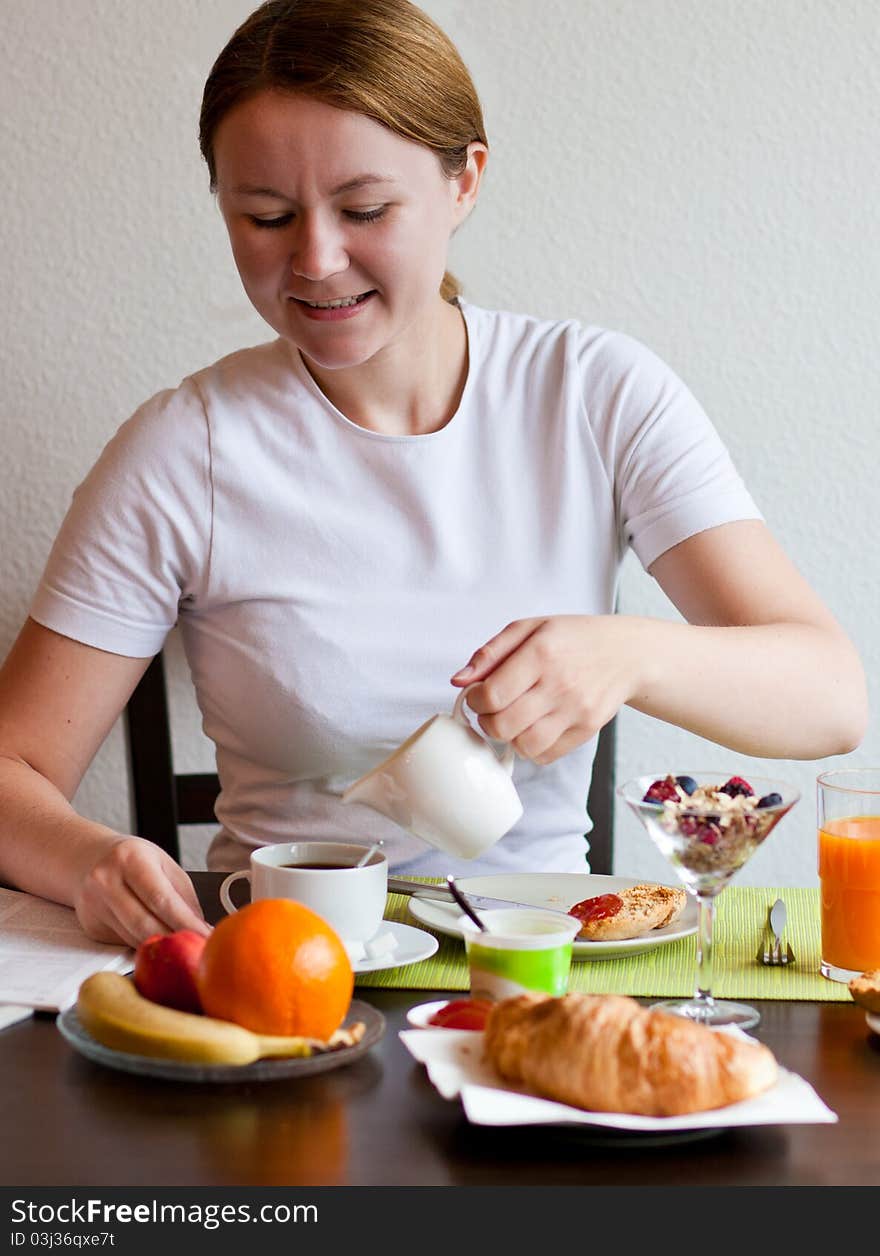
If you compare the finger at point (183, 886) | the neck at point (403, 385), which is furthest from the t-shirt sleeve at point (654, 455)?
the finger at point (183, 886)

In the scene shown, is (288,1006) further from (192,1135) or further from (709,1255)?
(709,1255)

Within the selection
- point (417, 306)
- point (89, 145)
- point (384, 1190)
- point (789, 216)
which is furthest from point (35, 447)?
point (384, 1190)

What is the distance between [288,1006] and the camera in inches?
29.3

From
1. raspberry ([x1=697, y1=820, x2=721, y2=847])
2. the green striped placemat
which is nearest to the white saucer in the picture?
the green striped placemat

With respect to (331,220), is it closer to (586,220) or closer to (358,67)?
(358,67)

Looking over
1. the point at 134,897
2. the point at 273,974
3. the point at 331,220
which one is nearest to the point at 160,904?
the point at 134,897

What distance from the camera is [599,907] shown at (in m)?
1.02

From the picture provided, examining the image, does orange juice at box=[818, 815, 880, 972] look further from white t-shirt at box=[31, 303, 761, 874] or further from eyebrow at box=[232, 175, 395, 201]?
eyebrow at box=[232, 175, 395, 201]

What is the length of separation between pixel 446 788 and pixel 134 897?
25cm

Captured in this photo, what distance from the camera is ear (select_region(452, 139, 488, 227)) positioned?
1315mm

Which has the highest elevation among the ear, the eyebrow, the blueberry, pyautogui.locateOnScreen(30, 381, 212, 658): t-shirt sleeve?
the ear

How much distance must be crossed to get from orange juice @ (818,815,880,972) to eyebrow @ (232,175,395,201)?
650 millimetres

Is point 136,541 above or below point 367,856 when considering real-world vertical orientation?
above

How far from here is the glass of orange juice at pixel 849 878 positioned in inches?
37.8
